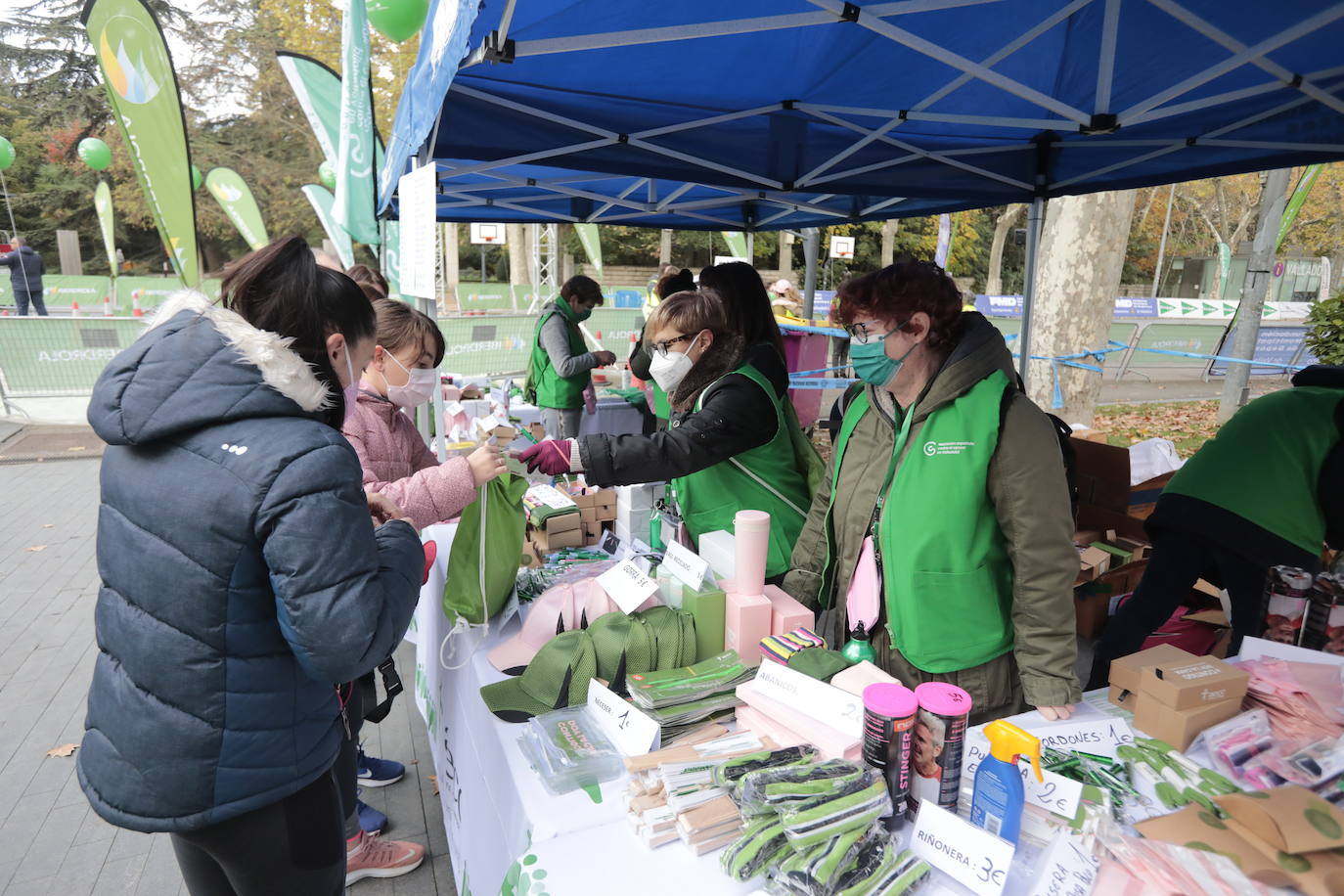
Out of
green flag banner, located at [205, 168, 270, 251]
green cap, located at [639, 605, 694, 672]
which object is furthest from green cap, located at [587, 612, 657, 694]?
green flag banner, located at [205, 168, 270, 251]

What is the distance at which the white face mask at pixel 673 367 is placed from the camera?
93.7 inches

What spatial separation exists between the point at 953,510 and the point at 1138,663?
1.80 feet

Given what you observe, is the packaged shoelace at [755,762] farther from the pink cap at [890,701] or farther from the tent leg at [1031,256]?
the tent leg at [1031,256]

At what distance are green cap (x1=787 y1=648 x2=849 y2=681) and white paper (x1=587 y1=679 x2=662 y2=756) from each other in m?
0.33

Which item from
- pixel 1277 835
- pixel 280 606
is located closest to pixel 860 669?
pixel 1277 835

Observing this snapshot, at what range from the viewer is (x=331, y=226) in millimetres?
9156

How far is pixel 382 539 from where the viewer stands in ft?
4.65

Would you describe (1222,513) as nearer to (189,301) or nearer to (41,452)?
(189,301)

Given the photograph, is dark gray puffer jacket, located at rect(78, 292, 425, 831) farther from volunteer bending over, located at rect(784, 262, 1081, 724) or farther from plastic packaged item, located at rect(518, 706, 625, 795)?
volunteer bending over, located at rect(784, 262, 1081, 724)

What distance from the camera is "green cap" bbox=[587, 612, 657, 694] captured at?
1.72m

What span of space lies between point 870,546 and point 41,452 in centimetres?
945

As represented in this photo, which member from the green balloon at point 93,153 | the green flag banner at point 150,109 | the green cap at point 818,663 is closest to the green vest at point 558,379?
the green flag banner at point 150,109

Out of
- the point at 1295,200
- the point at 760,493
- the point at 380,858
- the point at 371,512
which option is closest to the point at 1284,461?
the point at 760,493

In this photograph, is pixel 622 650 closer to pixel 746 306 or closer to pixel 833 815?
pixel 833 815
